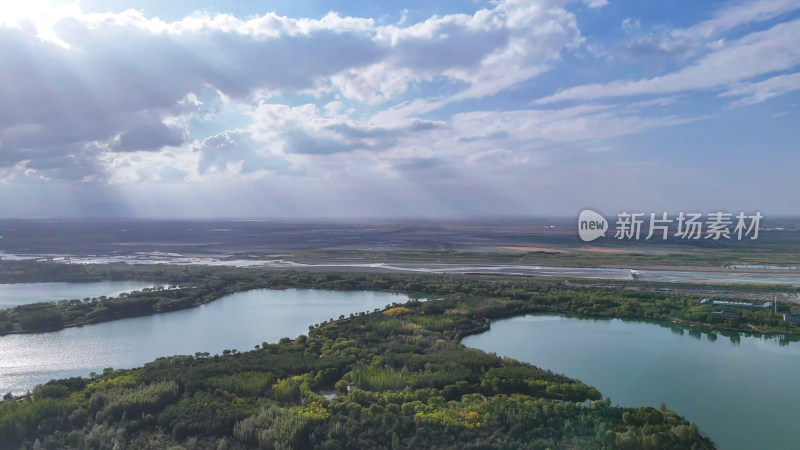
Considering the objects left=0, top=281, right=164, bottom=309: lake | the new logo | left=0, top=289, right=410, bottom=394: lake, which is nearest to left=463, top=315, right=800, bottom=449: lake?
left=0, top=289, right=410, bottom=394: lake

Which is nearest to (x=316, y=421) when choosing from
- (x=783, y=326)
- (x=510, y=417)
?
(x=510, y=417)

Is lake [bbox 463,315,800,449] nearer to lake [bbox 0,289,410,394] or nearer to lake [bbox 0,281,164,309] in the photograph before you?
lake [bbox 0,289,410,394]

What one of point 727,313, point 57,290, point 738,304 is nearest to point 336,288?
point 57,290

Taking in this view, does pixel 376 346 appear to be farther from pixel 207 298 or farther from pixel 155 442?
pixel 207 298

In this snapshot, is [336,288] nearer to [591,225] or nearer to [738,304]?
[738,304]

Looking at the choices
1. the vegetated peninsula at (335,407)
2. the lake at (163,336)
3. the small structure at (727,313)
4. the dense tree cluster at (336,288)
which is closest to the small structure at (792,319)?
the dense tree cluster at (336,288)

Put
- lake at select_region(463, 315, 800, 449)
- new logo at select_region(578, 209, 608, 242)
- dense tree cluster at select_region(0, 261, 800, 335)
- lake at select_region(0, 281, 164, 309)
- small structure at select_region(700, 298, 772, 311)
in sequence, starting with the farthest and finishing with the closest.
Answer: new logo at select_region(578, 209, 608, 242)
lake at select_region(0, 281, 164, 309)
small structure at select_region(700, 298, 772, 311)
dense tree cluster at select_region(0, 261, 800, 335)
lake at select_region(463, 315, 800, 449)
